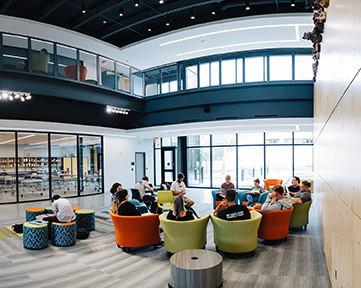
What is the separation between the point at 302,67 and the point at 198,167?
9916mm

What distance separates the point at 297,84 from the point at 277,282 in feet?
25.7

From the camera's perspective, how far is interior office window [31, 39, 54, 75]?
9017mm

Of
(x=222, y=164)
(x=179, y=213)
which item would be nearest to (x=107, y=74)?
(x=179, y=213)

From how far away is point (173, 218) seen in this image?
5289 millimetres

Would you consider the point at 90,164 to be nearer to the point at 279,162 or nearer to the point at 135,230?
the point at 135,230

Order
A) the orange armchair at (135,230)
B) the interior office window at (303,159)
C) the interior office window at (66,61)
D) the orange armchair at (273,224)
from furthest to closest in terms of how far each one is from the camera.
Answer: the interior office window at (303,159)
the interior office window at (66,61)
the orange armchair at (273,224)
the orange armchair at (135,230)

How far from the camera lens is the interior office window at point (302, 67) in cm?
1011

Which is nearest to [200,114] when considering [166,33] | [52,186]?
[166,33]

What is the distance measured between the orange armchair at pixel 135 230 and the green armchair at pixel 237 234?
1389 millimetres

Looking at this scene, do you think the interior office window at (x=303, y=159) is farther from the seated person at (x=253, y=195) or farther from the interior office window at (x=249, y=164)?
the seated person at (x=253, y=195)

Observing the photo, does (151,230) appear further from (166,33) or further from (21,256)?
(166,33)

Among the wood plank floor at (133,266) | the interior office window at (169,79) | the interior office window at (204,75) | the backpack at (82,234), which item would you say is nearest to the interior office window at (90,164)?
the interior office window at (169,79)

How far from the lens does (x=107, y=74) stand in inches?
452

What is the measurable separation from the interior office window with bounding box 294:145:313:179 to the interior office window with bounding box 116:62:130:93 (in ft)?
35.6
